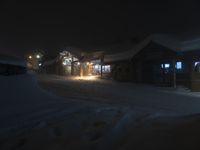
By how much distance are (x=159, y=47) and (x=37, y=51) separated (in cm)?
4112

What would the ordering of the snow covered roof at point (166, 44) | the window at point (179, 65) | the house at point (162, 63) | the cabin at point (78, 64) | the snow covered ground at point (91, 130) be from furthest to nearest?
the cabin at point (78, 64), the window at point (179, 65), the snow covered roof at point (166, 44), the house at point (162, 63), the snow covered ground at point (91, 130)

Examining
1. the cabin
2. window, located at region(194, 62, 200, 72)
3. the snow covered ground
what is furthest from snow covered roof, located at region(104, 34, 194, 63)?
the snow covered ground

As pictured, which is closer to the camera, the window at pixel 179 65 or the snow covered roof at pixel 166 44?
the snow covered roof at pixel 166 44

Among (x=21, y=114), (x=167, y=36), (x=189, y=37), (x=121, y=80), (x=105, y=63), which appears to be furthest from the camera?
(x=105, y=63)

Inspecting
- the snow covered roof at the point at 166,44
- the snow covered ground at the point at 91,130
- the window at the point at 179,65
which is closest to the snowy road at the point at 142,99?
the snow covered ground at the point at 91,130

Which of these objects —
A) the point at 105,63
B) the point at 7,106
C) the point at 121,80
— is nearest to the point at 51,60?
the point at 105,63

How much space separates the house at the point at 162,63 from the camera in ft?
72.9

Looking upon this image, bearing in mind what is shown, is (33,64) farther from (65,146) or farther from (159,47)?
(65,146)

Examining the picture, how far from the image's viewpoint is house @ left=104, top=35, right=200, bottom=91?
22.2 m

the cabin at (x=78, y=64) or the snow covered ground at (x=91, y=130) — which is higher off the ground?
the cabin at (x=78, y=64)

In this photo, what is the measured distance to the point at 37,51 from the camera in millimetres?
60719

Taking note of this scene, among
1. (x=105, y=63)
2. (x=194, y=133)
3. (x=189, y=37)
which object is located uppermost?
(x=189, y=37)

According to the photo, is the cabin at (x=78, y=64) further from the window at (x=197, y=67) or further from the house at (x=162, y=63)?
the window at (x=197, y=67)

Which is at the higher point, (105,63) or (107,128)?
(105,63)
